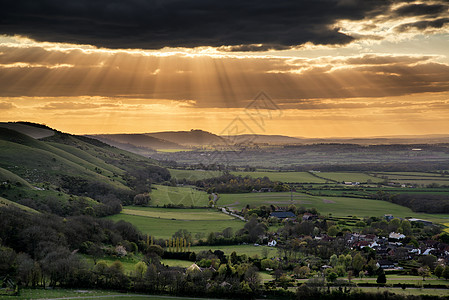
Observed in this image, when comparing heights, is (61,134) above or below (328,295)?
above

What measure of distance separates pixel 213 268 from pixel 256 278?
22.0ft

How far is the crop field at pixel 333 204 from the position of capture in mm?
99562

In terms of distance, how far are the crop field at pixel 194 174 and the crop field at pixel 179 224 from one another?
218ft

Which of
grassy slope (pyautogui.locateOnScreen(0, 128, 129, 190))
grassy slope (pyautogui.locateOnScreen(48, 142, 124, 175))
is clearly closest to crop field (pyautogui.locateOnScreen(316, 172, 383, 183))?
grassy slope (pyautogui.locateOnScreen(48, 142, 124, 175))

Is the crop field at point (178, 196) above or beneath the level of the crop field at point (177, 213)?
above

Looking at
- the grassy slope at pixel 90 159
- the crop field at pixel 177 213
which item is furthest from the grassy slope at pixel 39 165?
the crop field at pixel 177 213

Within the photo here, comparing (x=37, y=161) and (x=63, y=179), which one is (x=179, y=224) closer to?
(x=63, y=179)

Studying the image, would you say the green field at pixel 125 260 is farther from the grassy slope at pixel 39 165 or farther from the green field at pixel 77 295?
the grassy slope at pixel 39 165

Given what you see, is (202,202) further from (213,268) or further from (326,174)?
(326,174)

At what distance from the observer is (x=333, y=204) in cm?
10944

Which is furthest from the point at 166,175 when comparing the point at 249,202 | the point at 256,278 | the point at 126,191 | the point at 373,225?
the point at 256,278

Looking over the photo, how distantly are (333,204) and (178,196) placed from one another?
36.7m

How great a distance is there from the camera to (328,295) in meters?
49.8

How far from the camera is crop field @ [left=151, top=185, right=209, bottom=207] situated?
370 feet
